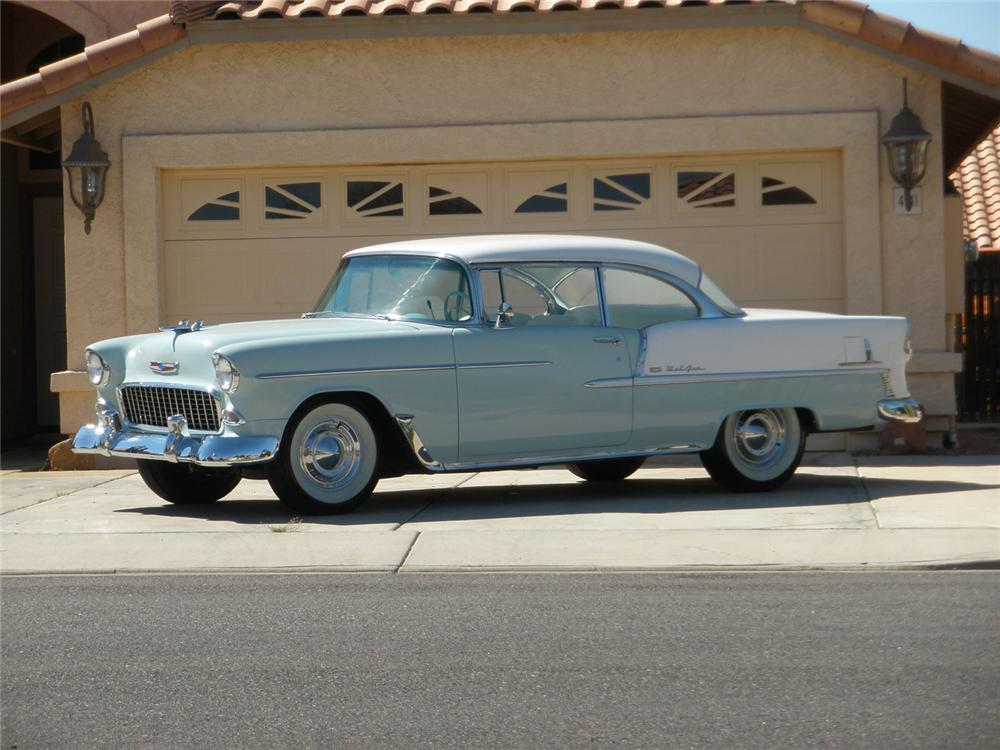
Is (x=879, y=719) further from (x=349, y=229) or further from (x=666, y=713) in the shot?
(x=349, y=229)

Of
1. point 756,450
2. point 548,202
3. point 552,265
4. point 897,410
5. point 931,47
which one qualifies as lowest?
point 756,450

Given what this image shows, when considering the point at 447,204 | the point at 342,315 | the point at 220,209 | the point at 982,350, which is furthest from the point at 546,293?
the point at 982,350

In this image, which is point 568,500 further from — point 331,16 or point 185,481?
point 331,16

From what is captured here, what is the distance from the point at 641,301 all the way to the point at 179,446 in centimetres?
308

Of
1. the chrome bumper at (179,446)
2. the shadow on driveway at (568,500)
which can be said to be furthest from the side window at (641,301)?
the chrome bumper at (179,446)

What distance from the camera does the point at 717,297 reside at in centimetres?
982

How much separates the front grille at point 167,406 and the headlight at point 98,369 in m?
0.17

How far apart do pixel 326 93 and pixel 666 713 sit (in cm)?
926

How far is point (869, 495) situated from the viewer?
31.0 ft

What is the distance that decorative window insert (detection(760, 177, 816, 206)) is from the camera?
12.9 metres

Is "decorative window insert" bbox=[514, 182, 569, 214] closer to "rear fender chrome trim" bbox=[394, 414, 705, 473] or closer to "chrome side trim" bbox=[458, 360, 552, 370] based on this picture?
"rear fender chrome trim" bbox=[394, 414, 705, 473]

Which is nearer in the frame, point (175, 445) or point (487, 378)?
point (175, 445)

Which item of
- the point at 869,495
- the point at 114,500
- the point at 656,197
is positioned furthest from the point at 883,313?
the point at 114,500

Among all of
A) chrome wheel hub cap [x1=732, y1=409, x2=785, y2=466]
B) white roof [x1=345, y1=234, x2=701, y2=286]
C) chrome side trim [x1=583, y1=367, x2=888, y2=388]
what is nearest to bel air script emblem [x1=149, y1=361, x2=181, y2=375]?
white roof [x1=345, y1=234, x2=701, y2=286]
